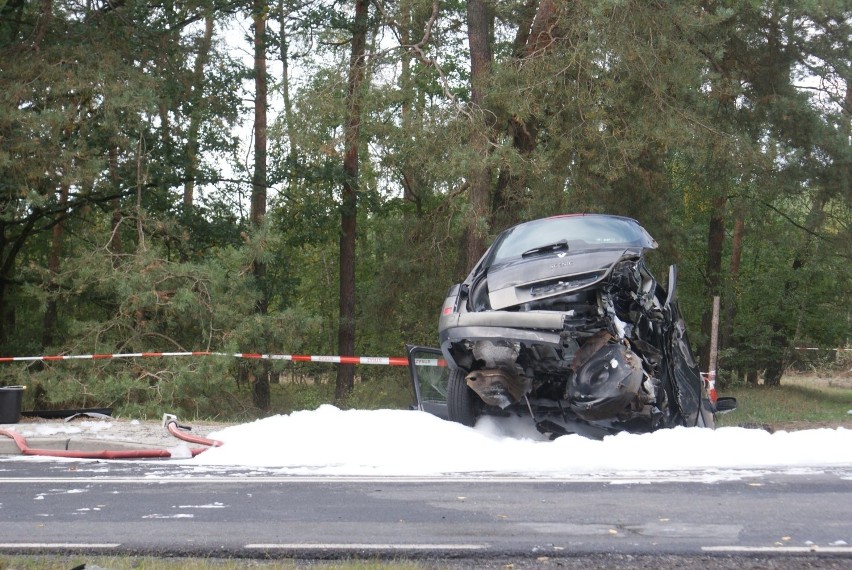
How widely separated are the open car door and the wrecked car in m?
0.70

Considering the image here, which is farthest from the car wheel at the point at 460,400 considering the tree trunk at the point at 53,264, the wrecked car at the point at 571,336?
the tree trunk at the point at 53,264

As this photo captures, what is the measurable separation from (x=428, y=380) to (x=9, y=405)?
212 inches

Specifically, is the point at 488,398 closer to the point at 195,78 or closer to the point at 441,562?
the point at 441,562

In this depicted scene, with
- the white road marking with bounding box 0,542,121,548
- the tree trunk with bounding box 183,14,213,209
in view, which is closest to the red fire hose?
the white road marking with bounding box 0,542,121,548

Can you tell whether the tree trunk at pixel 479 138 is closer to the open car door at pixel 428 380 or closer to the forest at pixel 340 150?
the forest at pixel 340 150

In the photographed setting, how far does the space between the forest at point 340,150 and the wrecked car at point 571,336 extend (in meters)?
8.86

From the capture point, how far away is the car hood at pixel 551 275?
26.6 ft

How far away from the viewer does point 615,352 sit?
8.10 meters

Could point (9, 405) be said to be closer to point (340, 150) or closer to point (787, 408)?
point (340, 150)

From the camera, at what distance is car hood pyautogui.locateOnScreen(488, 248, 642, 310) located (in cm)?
812

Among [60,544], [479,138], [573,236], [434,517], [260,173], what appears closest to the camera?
[60,544]

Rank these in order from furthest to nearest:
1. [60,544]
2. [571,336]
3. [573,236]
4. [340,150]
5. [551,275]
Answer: [340,150]
[573,236]
[551,275]
[571,336]
[60,544]

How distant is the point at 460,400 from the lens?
930 cm

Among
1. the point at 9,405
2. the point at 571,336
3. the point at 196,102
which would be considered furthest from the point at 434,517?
the point at 196,102
